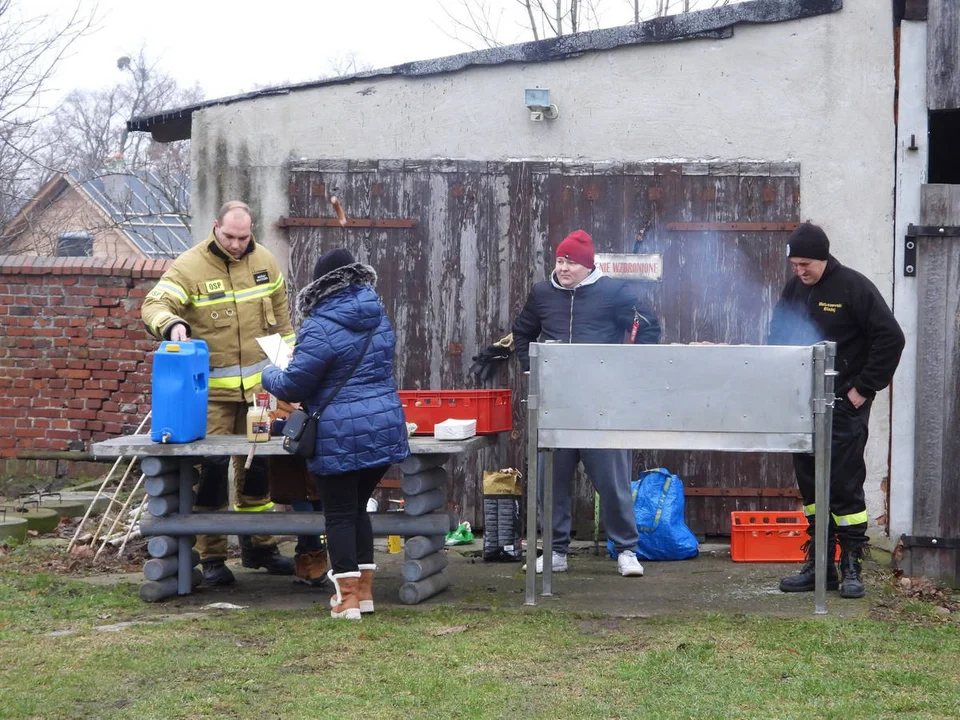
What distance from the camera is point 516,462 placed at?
8.22 m

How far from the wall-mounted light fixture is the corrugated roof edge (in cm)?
24

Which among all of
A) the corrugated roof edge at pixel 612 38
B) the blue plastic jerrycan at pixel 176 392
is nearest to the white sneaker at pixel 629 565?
the blue plastic jerrycan at pixel 176 392

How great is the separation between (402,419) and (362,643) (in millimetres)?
1116

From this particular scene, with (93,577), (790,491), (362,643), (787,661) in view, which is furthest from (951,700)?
(93,577)

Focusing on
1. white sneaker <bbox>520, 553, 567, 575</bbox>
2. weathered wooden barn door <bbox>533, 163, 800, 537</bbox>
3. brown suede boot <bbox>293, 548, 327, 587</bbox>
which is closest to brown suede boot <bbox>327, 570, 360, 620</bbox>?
brown suede boot <bbox>293, 548, 327, 587</bbox>

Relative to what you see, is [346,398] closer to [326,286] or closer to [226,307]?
[326,286]

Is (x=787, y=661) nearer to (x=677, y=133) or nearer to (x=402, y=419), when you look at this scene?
(x=402, y=419)

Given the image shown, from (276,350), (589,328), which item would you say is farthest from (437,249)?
(276,350)

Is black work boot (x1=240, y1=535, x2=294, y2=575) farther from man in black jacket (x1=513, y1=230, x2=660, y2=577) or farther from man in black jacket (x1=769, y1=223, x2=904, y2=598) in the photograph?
man in black jacket (x1=769, y1=223, x2=904, y2=598)

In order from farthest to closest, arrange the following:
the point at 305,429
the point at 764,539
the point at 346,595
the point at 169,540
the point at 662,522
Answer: the point at 662,522 → the point at 764,539 → the point at 169,540 → the point at 346,595 → the point at 305,429

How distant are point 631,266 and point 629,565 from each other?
201 centimetres

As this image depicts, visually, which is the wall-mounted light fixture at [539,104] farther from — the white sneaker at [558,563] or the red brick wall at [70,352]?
the red brick wall at [70,352]

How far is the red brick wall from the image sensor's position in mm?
9898

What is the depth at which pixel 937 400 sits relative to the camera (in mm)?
7047
